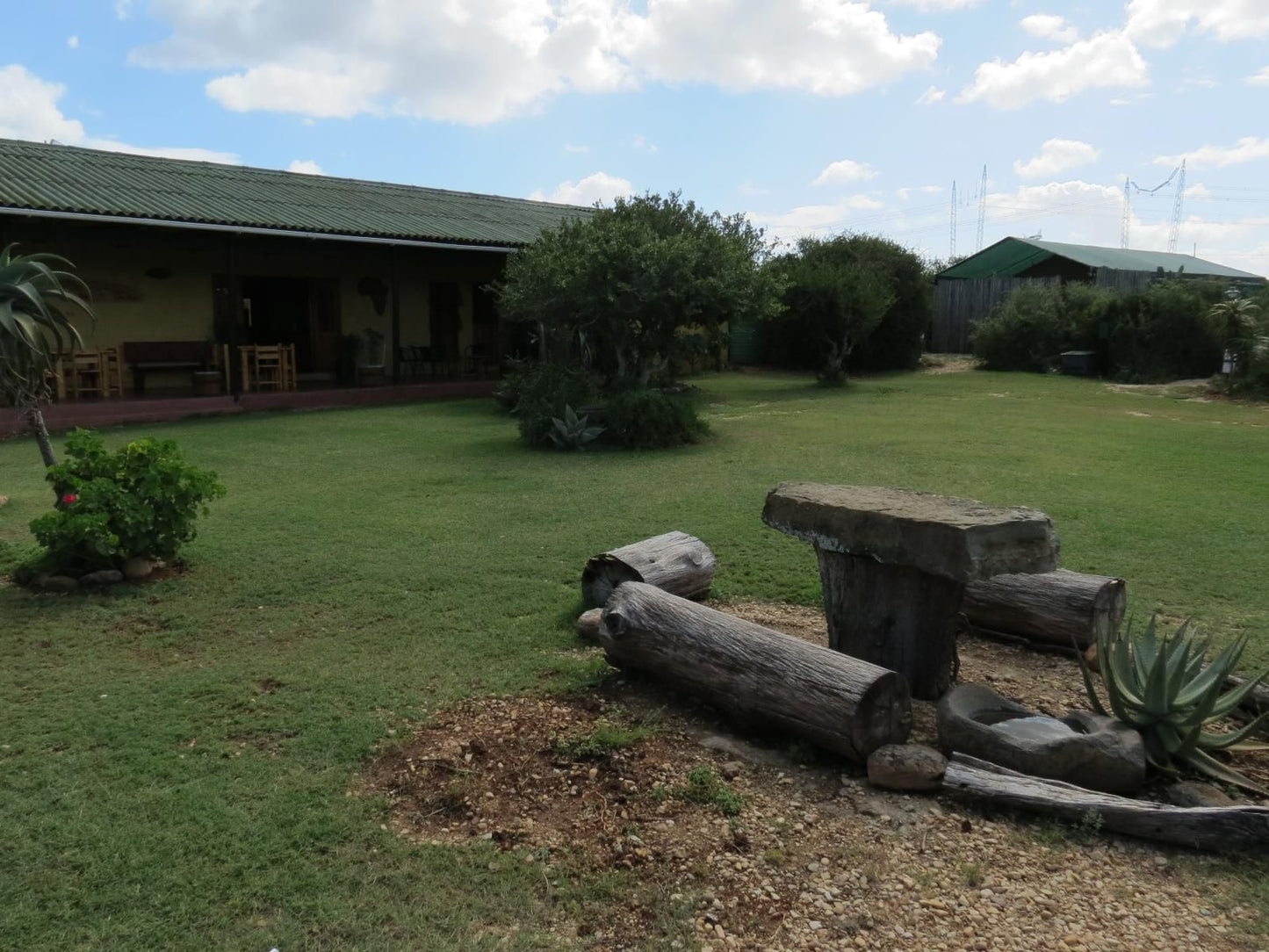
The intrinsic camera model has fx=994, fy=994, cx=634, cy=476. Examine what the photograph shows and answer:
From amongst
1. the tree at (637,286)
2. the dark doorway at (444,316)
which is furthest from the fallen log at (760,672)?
the dark doorway at (444,316)

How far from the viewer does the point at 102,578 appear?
5969mm

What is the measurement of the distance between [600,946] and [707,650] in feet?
5.27

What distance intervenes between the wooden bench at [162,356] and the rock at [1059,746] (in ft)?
51.2

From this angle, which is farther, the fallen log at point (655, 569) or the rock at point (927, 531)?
the fallen log at point (655, 569)

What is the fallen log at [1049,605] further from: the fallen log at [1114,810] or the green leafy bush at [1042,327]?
the green leafy bush at [1042,327]

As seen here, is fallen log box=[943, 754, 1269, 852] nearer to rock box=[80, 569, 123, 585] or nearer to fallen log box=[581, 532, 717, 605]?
fallen log box=[581, 532, 717, 605]

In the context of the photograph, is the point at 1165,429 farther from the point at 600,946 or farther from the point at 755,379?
the point at 600,946

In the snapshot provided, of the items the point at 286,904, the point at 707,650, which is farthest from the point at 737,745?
the point at 286,904

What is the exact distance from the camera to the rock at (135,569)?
6.08 metres

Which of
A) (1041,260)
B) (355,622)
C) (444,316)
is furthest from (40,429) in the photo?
(1041,260)

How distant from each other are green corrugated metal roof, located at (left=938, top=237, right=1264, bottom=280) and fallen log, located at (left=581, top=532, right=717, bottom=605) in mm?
27328

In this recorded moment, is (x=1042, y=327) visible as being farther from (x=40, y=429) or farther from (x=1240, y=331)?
(x=40, y=429)

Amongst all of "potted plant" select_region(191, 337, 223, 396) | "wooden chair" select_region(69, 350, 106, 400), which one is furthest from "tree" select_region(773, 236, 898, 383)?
"wooden chair" select_region(69, 350, 106, 400)

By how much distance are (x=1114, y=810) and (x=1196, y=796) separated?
0.42 metres
